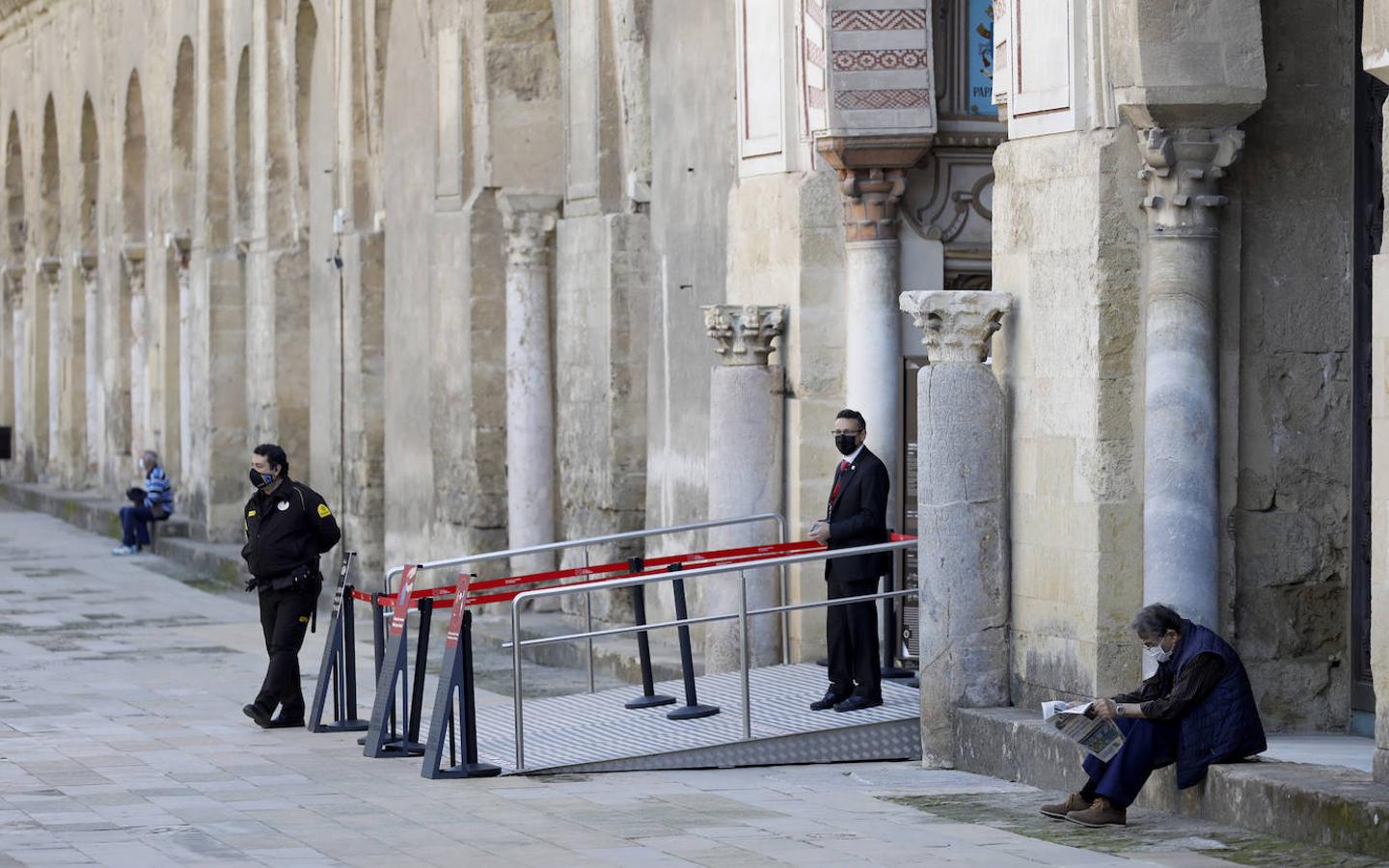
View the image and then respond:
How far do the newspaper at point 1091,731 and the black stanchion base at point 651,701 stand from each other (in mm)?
3503

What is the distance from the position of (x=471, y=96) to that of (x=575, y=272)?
205 centimetres

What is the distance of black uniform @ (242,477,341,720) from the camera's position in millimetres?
13219

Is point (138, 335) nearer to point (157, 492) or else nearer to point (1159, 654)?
point (157, 492)

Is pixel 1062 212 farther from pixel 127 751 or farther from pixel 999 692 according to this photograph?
pixel 127 751

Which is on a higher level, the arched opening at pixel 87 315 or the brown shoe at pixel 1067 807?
the arched opening at pixel 87 315

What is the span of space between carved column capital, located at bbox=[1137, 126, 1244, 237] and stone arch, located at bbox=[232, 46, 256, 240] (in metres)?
17.3

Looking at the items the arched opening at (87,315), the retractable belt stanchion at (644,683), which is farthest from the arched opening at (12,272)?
the retractable belt stanchion at (644,683)

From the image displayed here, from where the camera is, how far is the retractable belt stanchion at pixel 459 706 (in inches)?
437

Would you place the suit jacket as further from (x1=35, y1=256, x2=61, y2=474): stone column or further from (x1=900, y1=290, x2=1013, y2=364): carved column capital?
(x1=35, y1=256, x2=61, y2=474): stone column

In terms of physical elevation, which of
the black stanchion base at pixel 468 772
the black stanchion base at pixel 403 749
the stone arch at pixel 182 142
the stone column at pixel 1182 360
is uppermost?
the stone arch at pixel 182 142

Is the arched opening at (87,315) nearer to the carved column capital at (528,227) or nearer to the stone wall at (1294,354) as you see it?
the carved column capital at (528,227)

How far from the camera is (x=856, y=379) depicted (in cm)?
1363

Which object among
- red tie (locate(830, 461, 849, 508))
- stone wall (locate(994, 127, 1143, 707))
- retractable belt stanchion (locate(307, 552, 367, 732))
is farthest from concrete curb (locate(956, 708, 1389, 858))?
retractable belt stanchion (locate(307, 552, 367, 732))

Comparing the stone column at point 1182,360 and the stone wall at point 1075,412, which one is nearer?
the stone column at point 1182,360
